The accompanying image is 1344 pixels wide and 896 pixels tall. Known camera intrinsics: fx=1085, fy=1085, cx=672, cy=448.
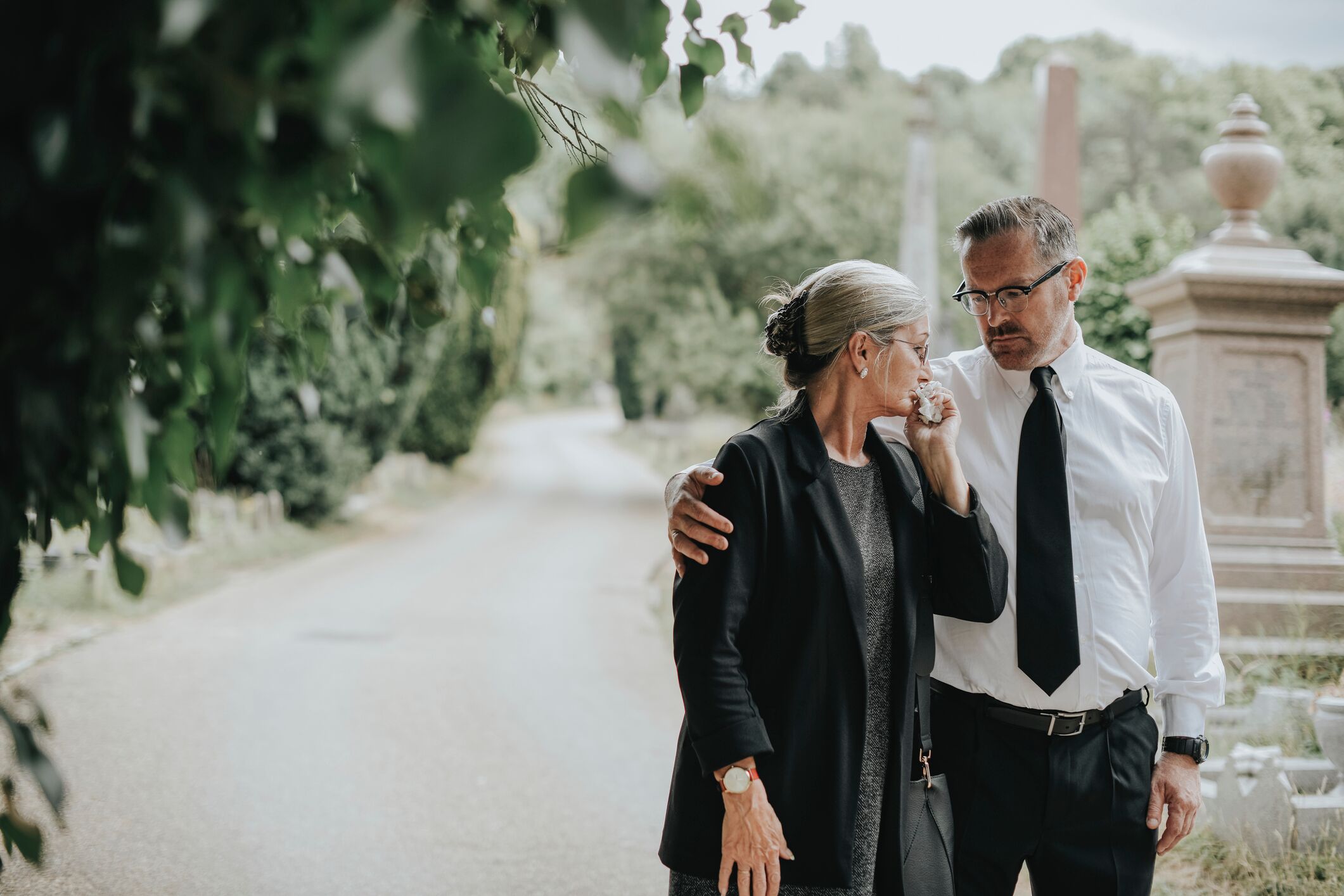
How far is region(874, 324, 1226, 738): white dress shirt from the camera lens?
2658mm

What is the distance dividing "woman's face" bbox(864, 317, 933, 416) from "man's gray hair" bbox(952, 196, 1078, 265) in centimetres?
44

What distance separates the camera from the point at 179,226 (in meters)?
Result: 0.89

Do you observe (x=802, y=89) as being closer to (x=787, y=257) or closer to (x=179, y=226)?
(x=787, y=257)

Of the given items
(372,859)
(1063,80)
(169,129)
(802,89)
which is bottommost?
(372,859)

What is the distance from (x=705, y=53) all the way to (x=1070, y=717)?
5.81 feet

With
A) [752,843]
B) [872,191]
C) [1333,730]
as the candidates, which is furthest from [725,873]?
[872,191]

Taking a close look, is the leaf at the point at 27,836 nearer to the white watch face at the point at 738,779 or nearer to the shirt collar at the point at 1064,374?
the white watch face at the point at 738,779

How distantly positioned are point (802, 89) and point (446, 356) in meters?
21.4

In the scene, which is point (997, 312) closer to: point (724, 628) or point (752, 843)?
point (724, 628)

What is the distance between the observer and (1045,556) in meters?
2.66

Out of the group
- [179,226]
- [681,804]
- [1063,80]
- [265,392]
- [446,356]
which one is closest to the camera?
[179,226]

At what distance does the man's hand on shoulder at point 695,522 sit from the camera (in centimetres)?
232

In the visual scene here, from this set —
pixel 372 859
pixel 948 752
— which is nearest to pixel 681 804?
pixel 948 752

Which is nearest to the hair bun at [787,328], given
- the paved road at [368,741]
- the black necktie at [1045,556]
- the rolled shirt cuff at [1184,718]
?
the black necktie at [1045,556]
